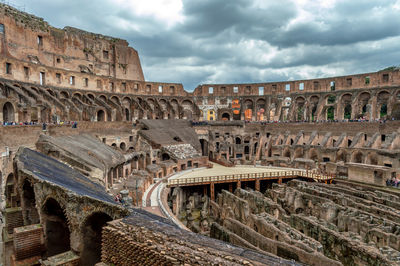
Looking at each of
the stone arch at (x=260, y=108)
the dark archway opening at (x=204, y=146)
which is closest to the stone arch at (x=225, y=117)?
the stone arch at (x=260, y=108)

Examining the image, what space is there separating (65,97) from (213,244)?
1453 inches

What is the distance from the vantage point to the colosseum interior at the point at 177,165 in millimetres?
10414

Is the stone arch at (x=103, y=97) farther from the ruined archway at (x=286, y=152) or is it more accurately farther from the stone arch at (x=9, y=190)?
the ruined archway at (x=286, y=152)

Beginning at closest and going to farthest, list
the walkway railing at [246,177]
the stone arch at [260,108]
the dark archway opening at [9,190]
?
the dark archway opening at [9,190] → the walkway railing at [246,177] → the stone arch at [260,108]

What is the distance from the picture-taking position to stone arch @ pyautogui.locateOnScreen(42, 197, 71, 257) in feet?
39.2

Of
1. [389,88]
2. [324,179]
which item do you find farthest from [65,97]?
[389,88]

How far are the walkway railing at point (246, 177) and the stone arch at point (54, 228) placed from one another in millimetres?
12864

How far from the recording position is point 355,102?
137ft

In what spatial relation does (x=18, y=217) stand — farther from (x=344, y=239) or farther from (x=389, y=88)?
(x=389, y=88)

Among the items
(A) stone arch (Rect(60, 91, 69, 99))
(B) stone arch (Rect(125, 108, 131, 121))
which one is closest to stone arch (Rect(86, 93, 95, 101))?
(A) stone arch (Rect(60, 91, 69, 99))

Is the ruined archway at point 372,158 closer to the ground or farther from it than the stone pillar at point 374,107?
closer to the ground

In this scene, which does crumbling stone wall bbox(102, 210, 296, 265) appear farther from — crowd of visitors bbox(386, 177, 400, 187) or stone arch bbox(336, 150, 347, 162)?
stone arch bbox(336, 150, 347, 162)

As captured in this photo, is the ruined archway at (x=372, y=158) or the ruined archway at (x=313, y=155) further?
the ruined archway at (x=313, y=155)

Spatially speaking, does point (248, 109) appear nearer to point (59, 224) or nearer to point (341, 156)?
Result: point (341, 156)
